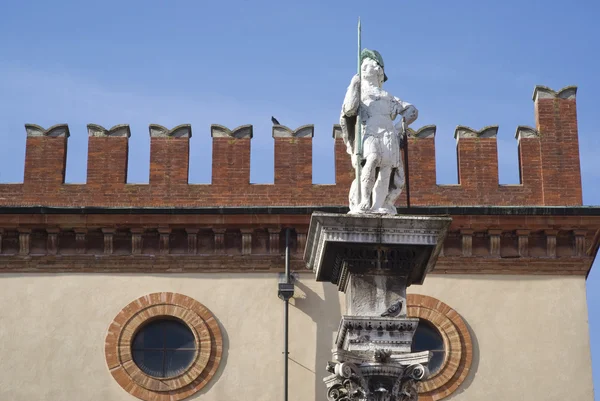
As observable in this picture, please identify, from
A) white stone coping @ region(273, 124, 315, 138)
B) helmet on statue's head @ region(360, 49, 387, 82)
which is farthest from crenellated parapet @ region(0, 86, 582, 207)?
helmet on statue's head @ region(360, 49, 387, 82)

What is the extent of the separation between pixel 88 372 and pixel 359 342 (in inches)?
426

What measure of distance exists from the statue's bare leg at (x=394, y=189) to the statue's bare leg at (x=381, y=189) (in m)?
0.05

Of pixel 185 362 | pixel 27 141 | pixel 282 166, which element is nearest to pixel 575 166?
pixel 282 166

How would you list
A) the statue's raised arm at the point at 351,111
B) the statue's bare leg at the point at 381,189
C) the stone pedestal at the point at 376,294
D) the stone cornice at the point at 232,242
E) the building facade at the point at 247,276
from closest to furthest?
the stone pedestal at the point at 376,294
the statue's bare leg at the point at 381,189
the statue's raised arm at the point at 351,111
the building facade at the point at 247,276
the stone cornice at the point at 232,242

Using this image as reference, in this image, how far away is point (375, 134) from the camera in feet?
46.3

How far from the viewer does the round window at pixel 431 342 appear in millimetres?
23516

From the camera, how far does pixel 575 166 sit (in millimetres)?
24828

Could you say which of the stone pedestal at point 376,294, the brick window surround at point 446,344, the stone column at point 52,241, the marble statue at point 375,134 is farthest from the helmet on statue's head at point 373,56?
the stone column at point 52,241

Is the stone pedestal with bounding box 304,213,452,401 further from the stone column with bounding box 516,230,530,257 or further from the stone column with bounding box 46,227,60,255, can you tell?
the stone column with bounding box 46,227,60,255

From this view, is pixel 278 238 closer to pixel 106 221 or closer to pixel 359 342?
pixel 106 221

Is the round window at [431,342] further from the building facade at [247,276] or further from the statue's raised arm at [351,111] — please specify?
the statue's raised arm at [351,111]

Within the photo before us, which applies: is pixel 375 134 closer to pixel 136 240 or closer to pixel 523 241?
pixel 523 241

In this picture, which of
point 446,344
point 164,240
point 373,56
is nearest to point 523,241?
point 446,344

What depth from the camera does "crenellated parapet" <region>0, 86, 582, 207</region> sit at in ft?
80.9
